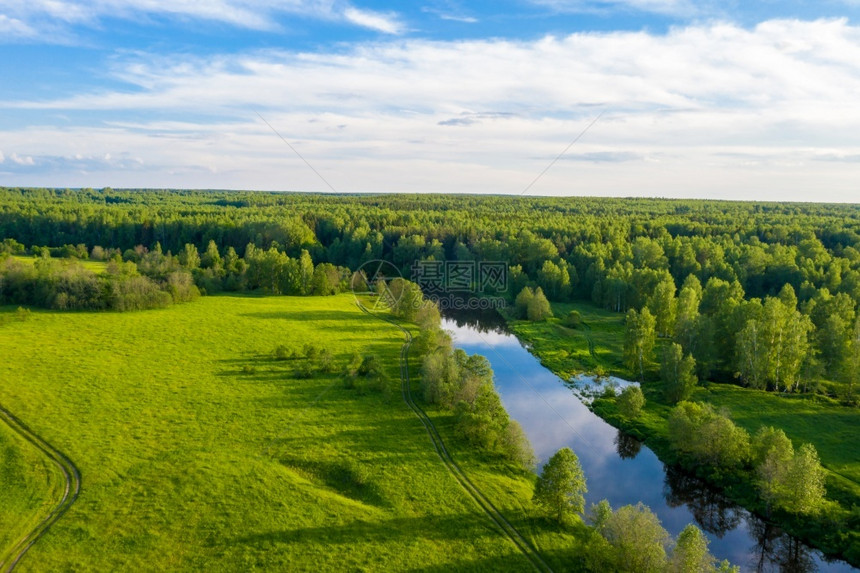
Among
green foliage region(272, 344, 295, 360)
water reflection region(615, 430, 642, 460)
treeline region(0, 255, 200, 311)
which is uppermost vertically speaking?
treeline region(0, 255, 200, 311)

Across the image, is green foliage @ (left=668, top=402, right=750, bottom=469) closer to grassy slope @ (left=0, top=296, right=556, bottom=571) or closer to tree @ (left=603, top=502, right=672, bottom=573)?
tree @ (left=603, top=502, right=672, bottom=573)

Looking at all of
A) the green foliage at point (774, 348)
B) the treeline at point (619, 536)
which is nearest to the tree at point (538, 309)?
the green foliage at point (774, 348)

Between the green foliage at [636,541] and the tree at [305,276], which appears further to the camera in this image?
the tree at [305,276]

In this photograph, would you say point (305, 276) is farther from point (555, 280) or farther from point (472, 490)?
point (472, 490)

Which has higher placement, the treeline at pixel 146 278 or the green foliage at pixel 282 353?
the treeline at pixel 146 278

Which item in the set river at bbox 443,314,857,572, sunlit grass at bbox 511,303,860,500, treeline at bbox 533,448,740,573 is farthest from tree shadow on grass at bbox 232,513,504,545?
sunlit grass at bbox 511,303,860,500

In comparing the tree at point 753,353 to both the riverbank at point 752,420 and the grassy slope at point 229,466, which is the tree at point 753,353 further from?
the grassy slope at point 229,466

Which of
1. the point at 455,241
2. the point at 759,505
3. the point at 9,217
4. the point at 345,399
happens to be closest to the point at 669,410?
the point at 759,505
